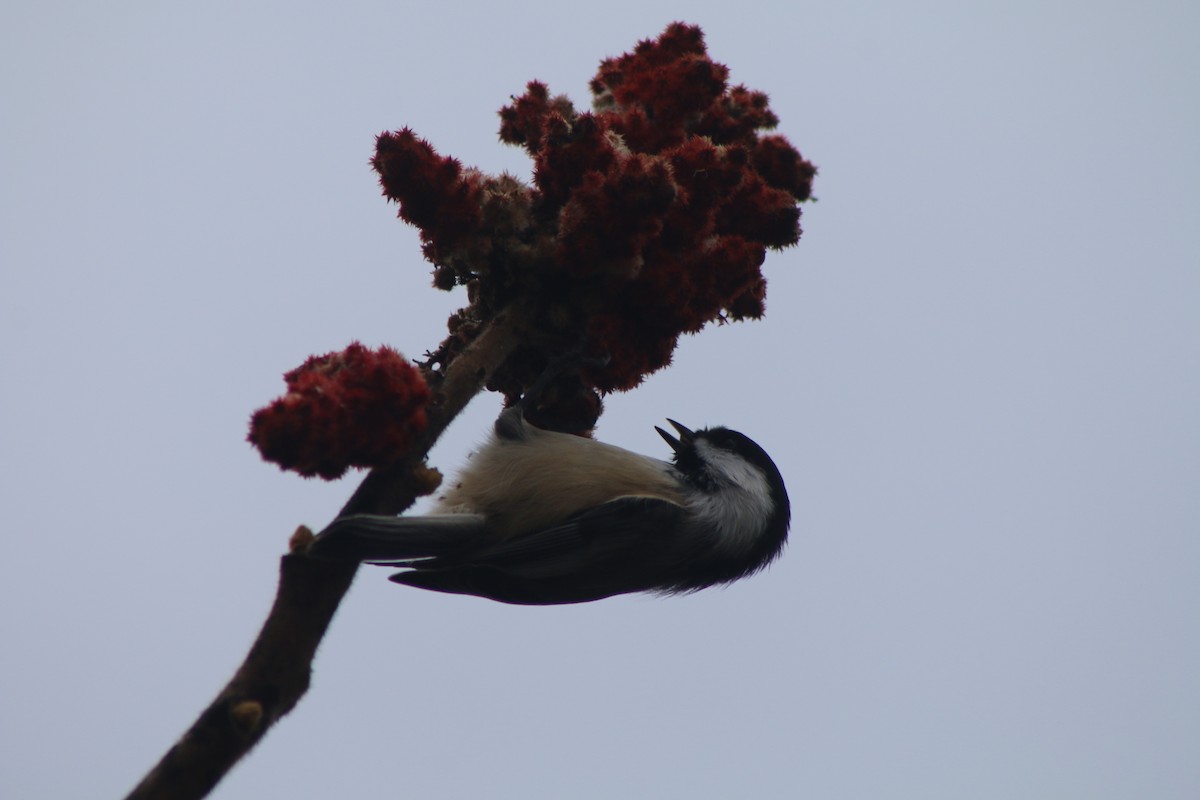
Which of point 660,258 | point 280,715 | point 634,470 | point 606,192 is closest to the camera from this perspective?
point 280,715

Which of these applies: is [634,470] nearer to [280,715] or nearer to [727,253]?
[727,253]

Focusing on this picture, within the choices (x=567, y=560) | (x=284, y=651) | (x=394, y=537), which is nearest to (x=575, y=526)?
(x=567, y=560)

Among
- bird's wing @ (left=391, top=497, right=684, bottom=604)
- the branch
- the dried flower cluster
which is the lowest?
the branch

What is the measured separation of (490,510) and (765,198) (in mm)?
A: 1592

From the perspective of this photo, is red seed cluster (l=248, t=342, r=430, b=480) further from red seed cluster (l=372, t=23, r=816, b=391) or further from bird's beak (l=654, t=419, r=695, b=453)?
bird's beak (l=654, t=419, r=695, b=453)

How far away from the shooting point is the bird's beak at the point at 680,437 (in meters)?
4.56

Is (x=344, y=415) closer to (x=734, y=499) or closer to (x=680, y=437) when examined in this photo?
(x=734, y=499)

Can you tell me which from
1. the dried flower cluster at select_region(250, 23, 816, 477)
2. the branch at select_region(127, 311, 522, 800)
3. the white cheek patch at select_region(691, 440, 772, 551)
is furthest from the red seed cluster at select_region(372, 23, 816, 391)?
the white cheek patch at select_region(691, 440, 772, 551)

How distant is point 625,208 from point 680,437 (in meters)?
1.76

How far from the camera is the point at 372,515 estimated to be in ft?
9.30

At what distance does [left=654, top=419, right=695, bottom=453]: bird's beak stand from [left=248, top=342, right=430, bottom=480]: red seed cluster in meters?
1.93

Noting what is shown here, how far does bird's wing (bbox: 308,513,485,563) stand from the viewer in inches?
103

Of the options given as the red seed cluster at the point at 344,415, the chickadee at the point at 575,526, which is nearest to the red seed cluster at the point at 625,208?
the chickadee at the point at 575,526

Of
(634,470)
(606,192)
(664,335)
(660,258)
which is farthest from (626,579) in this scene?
(606,192)
